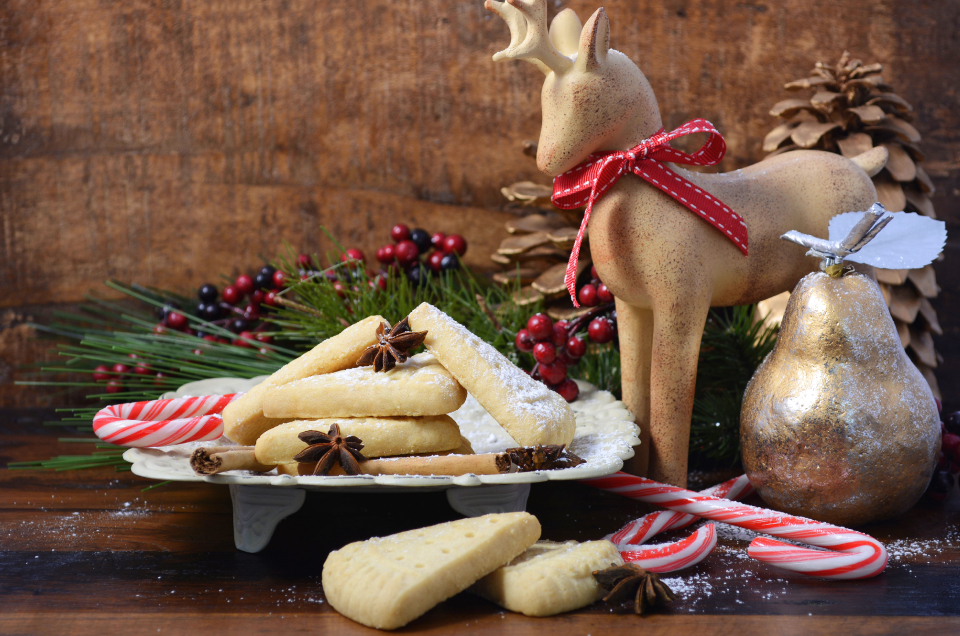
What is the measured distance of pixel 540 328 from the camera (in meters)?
1.07

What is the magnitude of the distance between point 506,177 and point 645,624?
3.26ft

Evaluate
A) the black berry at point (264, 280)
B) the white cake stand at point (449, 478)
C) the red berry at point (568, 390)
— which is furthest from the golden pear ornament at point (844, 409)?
the black berry at point (264, 280)

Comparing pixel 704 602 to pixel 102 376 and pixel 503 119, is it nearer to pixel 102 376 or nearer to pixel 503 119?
pixel 503 119

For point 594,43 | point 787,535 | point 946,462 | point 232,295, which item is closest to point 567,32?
point 594,43

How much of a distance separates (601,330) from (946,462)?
47 cm

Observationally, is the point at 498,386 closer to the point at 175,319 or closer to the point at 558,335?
the point at 558,335

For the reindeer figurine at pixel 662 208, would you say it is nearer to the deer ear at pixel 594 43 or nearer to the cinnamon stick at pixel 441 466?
the deer ear at pixel 594 43

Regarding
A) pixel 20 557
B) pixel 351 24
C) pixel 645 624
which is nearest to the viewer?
pixel 645 624

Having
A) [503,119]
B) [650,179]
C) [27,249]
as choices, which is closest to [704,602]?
[650,179]

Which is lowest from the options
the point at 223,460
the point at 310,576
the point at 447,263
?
the point at 310,576

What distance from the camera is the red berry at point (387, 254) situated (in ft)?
4.48

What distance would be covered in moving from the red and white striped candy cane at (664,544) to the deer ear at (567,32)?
54 cm

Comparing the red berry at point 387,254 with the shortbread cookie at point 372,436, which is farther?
the red berry at point 387,254

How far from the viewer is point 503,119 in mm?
1465
